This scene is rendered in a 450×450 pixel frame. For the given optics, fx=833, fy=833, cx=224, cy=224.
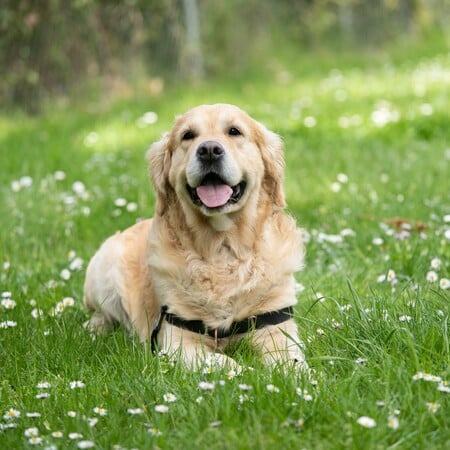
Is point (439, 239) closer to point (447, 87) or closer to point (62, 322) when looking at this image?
point (62, 322)

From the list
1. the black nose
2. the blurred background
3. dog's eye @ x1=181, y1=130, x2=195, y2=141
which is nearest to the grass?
the blurred background

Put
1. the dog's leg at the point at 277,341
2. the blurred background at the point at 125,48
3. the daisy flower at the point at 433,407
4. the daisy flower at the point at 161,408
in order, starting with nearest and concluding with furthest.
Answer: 1. the daisy flower at the point at 433,407
2. the daisy flower at the point at 161,408
3. the dog's leg at the point at 277,341
4. the blurred background at the point at 125,48

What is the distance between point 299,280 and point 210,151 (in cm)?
136

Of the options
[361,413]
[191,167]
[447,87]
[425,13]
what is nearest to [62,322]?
[191,167]

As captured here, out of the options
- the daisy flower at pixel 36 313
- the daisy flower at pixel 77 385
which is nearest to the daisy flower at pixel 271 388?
the daisy flower at pixel 77 385

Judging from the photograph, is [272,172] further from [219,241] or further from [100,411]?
[100,411]

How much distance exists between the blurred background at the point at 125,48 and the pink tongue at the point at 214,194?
713 cm

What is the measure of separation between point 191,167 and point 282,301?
2.51ft

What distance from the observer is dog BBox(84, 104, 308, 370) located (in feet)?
12.7

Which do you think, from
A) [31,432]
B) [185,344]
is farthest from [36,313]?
[31,432]

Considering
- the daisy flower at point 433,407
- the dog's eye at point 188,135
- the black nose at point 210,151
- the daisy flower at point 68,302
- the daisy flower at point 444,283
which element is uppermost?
the dog's eye at point 188,135

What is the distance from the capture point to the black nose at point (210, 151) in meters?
3.81

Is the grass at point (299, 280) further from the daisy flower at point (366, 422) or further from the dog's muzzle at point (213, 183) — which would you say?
the dog's muzzle at point (213, 183)

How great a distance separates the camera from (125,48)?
1180 centimetres
